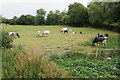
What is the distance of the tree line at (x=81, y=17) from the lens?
62.6 ft

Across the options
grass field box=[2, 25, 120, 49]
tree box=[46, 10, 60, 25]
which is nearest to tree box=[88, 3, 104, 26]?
grass field box=[2, 25, 120, 49]

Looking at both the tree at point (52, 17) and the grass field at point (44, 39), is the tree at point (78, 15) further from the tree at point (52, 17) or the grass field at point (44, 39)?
the grass field at point (44, 39)

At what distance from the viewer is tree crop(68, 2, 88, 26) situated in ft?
91.5

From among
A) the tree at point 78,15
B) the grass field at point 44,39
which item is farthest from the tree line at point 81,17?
the grass field at point 44,39

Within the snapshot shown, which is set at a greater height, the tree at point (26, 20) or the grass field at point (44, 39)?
the tree at point (26, 20)

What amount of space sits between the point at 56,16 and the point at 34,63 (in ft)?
73.7

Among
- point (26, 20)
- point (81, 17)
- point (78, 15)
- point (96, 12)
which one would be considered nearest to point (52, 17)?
point (26, 20)

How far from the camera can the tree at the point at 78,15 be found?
27.9 m

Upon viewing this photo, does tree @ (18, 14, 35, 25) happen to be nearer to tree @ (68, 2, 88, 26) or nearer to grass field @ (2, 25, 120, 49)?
grass field @ (2, 25, 120, 49)

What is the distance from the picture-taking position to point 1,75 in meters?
2.40

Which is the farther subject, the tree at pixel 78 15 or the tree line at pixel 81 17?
the tree at pixel 78 15

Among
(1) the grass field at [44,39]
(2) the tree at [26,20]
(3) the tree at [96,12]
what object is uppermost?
(3) the tree at [96,12]

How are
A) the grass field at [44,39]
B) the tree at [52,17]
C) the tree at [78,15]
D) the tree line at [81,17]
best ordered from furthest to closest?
the tree at [78,15] → the tree at [52,17] → the tree line at [81,17] → the grass field at [44,39]

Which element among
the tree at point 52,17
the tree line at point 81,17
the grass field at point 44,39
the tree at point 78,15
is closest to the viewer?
the grass field at point 44,39
